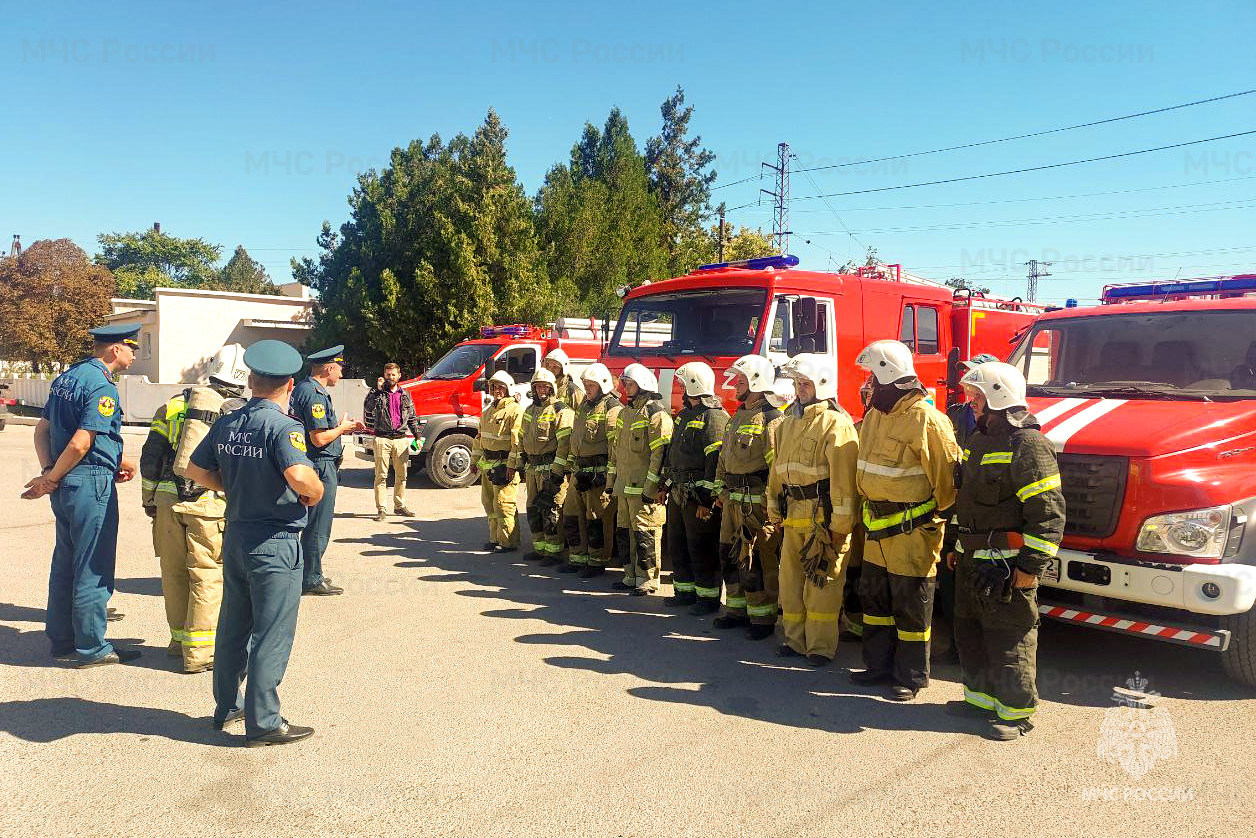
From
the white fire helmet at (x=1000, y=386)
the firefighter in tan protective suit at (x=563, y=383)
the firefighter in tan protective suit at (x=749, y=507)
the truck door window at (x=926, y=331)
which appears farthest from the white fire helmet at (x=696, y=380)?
the truck door window at (x=926, y=331)

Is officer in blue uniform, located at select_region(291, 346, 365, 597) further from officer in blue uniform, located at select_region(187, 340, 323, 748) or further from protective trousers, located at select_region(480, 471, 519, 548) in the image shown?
officer in blue uniform, located at select_region(187, 340, 323, 748)

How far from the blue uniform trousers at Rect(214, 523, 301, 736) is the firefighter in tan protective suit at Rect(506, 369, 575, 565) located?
13.7 ft

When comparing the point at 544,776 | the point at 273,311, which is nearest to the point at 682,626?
the point at 544,776

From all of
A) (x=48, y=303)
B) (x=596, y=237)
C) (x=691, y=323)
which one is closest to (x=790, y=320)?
(x=691, y=323)

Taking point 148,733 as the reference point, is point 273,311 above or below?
above

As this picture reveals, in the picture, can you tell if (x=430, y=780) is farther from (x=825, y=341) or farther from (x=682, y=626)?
(x=825, y=341)

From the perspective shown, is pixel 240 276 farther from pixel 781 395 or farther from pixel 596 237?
pixel 781 395

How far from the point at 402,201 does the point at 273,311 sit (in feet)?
33.6

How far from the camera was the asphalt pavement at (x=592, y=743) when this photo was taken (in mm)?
3477

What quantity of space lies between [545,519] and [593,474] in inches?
33.2

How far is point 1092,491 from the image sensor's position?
4910mm

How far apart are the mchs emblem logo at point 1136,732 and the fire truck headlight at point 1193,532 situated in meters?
0.89

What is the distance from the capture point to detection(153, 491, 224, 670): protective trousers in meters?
5.11

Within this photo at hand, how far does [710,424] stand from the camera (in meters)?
6.56
